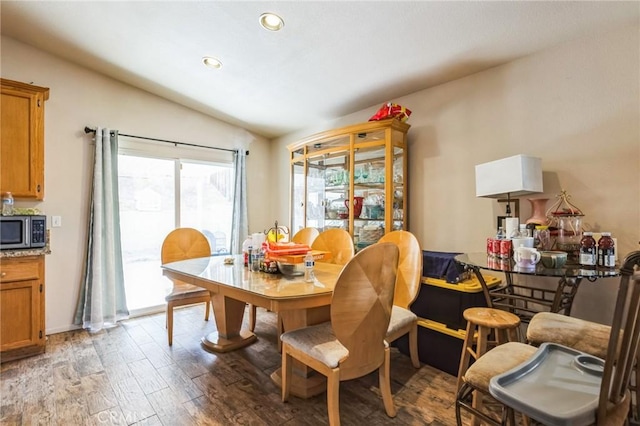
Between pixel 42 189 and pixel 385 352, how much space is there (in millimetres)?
3226

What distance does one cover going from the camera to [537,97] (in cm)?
216

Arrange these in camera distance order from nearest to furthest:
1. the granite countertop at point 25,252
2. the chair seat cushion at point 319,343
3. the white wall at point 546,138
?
the chair seat cushion at point 319,343 < the white wall at point 546,138 < the granite countertop at point 25,252

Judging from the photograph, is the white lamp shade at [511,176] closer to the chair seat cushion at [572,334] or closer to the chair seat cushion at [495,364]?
the chair seat cushion at [572,334]

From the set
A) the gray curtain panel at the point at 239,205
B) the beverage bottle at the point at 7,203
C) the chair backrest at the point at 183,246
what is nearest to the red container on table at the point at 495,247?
the chair backrest at the point at 183,246

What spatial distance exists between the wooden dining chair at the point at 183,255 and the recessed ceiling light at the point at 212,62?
1651 mm

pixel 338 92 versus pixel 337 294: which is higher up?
pixel 338 92

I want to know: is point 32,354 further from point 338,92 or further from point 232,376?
point 338,92

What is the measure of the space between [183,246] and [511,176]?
2.93m

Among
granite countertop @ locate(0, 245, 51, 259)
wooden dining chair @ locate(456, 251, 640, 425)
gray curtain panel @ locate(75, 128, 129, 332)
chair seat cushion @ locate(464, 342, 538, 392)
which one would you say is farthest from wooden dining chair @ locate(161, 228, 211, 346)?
wooden dining chair @ locate(456, 251, 640, 425)

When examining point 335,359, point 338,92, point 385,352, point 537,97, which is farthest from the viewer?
point 338,92

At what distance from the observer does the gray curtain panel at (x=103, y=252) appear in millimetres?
3070

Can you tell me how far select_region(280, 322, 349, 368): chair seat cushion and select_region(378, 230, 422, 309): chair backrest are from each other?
2.19ft

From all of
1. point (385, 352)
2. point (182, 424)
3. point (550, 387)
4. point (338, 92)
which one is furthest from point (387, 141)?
point (182, 424)

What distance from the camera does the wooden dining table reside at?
1.59 meters
